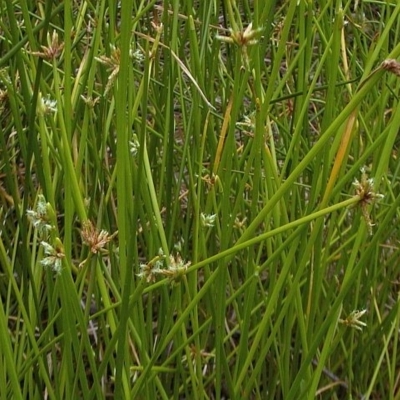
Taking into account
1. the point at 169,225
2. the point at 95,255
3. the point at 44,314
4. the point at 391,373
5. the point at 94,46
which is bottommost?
the point at 44,314

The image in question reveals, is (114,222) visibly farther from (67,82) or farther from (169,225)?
(67,82)

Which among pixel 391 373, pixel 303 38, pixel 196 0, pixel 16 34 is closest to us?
pixel 16 34

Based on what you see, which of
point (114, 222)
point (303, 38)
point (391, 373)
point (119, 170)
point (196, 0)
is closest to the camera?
point (119, 170)

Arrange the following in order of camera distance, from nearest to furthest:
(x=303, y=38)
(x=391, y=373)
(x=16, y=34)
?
(x=16, y=34), (x=303, y=38), (x=391, y=373)

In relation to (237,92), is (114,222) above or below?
below

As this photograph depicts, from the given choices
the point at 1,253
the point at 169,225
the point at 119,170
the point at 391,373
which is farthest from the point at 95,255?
the point at 391,373

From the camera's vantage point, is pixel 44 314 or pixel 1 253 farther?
pixel 44 314

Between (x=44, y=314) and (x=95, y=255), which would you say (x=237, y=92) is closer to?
(x=95, y=255)

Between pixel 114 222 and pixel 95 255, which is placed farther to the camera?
pixel 114 222

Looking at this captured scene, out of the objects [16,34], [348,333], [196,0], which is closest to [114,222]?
Result: [348,333]
